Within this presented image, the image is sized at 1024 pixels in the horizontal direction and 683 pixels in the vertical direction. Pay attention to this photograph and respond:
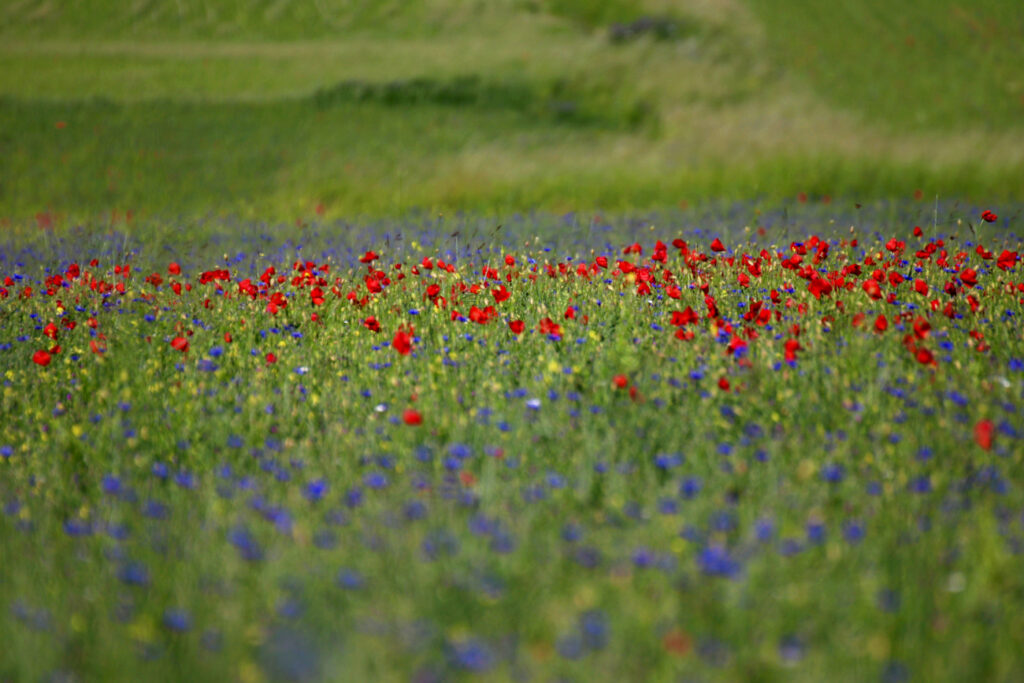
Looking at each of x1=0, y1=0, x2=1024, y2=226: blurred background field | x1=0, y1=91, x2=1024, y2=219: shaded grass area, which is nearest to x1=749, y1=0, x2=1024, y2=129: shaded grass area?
x1=0, y1=0, x2=1024, y2=226: blurred background field

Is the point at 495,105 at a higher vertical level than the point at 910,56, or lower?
lower

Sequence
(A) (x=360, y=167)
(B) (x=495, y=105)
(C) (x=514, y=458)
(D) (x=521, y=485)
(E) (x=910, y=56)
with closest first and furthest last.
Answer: (D) (x=521, y=485), (C) (x=514, y=458), (A) (x=360, y=167), (B) (x=495, y=105), (E) (x=910, y=56)

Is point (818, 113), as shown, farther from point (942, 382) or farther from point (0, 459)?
point (0, 459)

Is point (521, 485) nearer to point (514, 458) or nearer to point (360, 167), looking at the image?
point (514, 458)

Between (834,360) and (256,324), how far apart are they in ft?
11.0

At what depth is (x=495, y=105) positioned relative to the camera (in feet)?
59.2

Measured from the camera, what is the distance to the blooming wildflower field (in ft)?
6.63

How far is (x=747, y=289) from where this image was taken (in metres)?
5.54

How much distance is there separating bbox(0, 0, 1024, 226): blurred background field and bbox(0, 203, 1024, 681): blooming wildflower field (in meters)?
7.72

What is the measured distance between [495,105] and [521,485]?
16.2 meters

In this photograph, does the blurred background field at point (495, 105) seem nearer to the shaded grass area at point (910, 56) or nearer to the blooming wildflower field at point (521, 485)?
the shaded grass area at point (910, 56)

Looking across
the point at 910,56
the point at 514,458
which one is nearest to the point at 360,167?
the point at 514,458

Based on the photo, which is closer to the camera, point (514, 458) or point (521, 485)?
point (521, 485)

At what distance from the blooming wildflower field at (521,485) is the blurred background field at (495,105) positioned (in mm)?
7720
